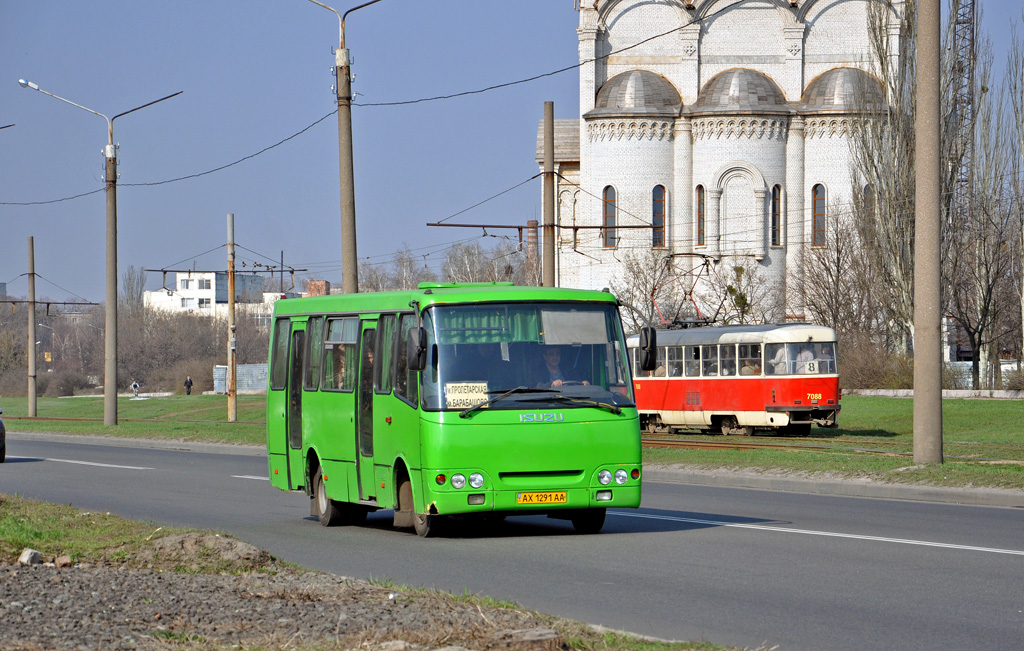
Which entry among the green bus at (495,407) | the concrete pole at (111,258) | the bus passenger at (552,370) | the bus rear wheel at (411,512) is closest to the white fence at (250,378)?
the concrete pole at (111,258)

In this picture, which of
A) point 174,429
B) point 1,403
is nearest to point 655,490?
point 174,429

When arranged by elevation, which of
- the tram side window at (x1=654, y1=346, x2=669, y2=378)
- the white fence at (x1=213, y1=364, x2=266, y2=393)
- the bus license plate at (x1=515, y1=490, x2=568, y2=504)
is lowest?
the white fence at (x1=213, y1=364, x2=266, y2=393)

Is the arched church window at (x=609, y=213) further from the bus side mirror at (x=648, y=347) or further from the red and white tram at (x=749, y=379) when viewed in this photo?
the bus side mirror at (x=648, y=347)

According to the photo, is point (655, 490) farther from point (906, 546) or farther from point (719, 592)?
point (719, 592)

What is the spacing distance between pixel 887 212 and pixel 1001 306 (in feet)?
31.7

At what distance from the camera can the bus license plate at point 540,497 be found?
42.5ft

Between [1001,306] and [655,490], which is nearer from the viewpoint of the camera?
[655,490]

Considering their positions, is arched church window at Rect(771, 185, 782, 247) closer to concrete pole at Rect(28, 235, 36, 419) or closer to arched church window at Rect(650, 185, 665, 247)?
arched church window at Rect(650, 185, 665, 247)

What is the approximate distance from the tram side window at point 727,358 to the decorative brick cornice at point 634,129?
3416 cm

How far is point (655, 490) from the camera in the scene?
20531 mm

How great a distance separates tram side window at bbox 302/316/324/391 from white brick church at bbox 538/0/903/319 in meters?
56.2

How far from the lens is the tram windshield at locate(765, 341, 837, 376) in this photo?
3759cm

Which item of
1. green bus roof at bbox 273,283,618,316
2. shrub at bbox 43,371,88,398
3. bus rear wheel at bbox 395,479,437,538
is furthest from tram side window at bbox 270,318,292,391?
shrub at bbox 43,371,88,398

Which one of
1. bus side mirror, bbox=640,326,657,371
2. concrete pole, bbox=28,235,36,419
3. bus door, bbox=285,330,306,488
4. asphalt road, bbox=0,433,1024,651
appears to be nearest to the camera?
asphalt road, bbox=0,433,1024,651
